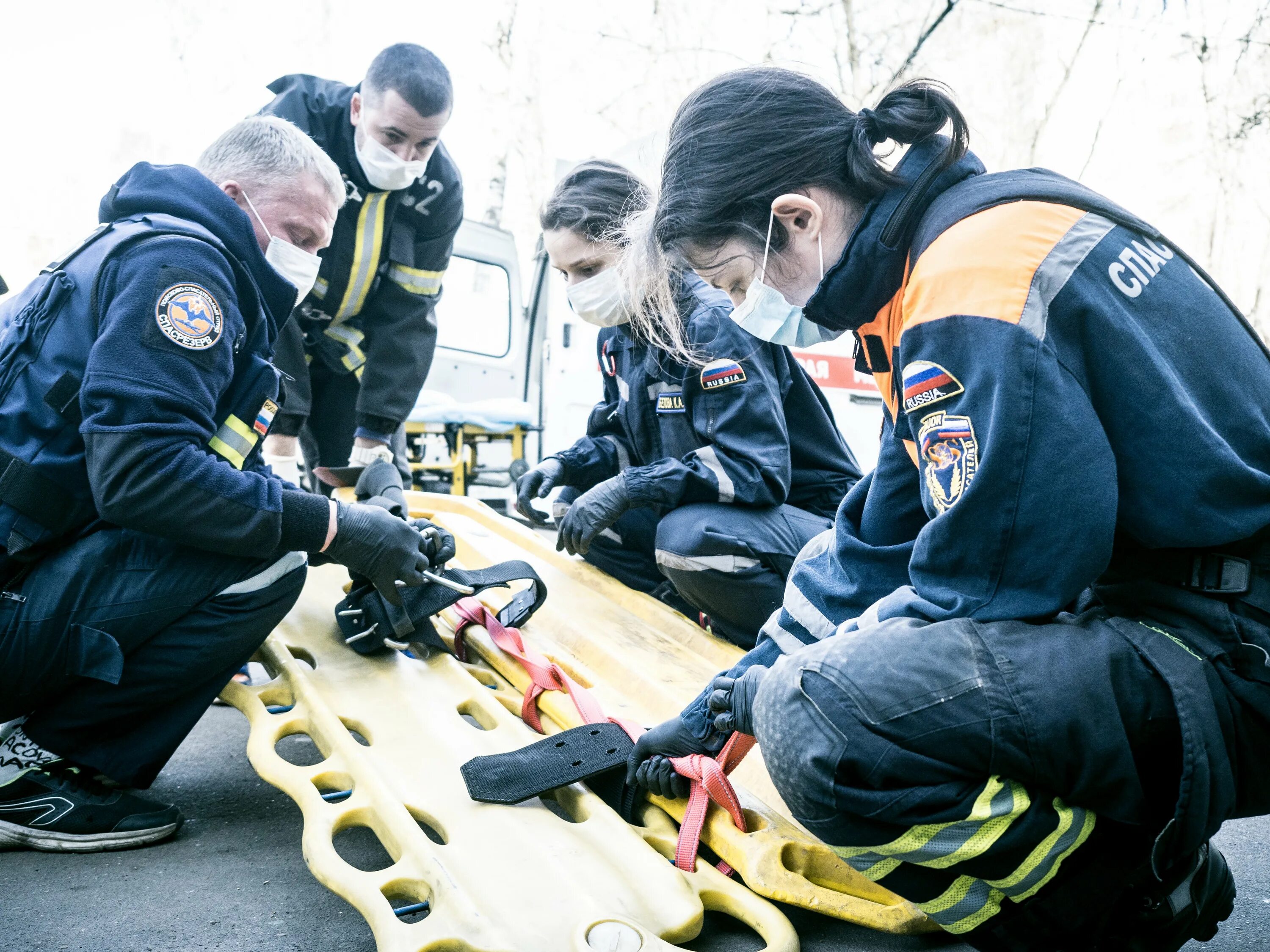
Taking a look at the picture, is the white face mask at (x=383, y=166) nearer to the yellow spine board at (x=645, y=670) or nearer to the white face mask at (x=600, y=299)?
the white face mask at (x=600, y=299)

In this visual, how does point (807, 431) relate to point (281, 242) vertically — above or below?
below

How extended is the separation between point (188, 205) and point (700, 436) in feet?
4.84

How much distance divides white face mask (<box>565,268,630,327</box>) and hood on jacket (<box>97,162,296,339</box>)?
1040 millimetres

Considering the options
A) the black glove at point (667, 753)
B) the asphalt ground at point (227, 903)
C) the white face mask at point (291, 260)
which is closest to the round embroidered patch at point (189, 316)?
the white face mask at point (291, 260)

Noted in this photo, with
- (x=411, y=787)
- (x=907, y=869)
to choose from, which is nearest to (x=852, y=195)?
(x=907, y=869)

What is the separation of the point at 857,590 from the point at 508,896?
2.53 ft

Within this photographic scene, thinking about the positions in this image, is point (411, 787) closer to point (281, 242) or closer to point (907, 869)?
point (907, 869)

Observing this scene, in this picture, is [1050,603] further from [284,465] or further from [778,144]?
[284,465]

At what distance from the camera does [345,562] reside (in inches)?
83.6

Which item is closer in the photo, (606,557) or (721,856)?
(721,856)

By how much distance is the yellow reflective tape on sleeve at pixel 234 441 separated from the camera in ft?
6.39

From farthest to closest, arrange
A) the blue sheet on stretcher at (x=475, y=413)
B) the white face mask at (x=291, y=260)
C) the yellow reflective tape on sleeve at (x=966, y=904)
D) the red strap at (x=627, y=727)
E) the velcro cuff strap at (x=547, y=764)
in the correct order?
1. the blue sheet on stretcher at (x=475, y=413)
2. the white face mask at (x=291, y=260)
3. the velcro cuff strap at (x=547, y=764)
4. the red strap at (x=627, y=727)
5. the yellow reflective tape on sleeve at (x=966, y=904)

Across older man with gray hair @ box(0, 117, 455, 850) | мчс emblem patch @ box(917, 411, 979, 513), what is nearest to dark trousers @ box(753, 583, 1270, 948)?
мчс emblem patch @ box(917, 411, 979, 513)

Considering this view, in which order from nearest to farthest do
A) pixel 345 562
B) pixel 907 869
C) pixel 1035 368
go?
1. pixel 1035 368
2. pixel 907 869
3. pixel 345 562
